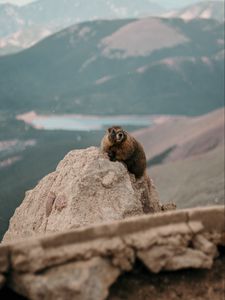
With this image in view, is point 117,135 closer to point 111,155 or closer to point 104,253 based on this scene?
point 111,155

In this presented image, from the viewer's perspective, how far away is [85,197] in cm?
816

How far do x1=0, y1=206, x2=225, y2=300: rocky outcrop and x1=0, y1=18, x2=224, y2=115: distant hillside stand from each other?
103191 millimetres

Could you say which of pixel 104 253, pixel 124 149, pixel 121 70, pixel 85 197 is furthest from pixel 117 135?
pixel 121 70

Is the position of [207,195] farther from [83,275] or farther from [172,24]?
[172,24]

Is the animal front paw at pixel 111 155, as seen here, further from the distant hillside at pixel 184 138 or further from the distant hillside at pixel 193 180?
the distant hillside at pixel 184 138

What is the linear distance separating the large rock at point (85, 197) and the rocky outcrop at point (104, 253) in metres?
3.03

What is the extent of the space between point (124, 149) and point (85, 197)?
1.19 m

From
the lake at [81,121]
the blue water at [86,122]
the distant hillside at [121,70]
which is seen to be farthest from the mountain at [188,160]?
the distant hillside at [121,70]

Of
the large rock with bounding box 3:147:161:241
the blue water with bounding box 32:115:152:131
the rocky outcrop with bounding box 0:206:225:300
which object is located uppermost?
the rocky outcrop with bounding box 0:206:225:300

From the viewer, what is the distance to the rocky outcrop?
14.2 feet

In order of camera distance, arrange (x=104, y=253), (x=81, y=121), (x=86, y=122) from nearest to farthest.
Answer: (x=104, y=253), (x=86, y=122), (x=81, y=121)

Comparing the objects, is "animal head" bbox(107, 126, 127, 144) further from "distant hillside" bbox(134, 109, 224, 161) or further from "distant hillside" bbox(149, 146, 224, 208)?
"distant hillside" bbox(134, 109, 224, 161)

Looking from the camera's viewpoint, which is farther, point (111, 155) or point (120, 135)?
point (111, 155)

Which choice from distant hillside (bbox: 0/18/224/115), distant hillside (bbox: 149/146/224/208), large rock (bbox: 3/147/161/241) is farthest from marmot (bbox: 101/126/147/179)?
distant hillside (bbox: 0/18/224/115)
